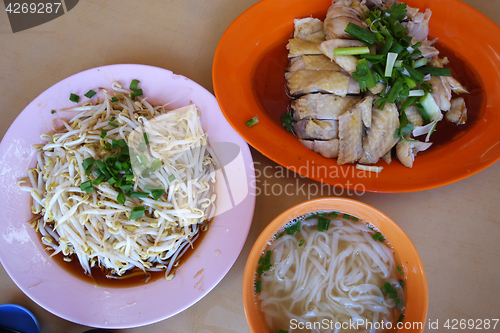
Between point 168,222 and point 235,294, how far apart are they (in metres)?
0.49

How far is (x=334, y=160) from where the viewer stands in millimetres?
1449

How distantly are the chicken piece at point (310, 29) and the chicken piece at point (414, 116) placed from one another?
0.59m

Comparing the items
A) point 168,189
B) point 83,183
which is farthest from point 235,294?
point 83,183

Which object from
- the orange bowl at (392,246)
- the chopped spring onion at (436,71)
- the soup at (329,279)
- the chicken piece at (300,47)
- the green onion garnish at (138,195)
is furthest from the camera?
the chicken piece at (300,47)

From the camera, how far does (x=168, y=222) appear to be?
1354 mm

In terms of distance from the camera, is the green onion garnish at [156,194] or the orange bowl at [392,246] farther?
the green onion garnish at [156,194]

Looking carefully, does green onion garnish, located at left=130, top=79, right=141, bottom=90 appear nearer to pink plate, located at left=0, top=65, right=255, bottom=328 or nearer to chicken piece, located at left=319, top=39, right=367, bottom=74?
pink plate, located at left=0, top=65, right=255, bottom=328

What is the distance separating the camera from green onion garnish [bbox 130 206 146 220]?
130cm

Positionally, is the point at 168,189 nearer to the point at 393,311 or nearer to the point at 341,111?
the point at 341,111

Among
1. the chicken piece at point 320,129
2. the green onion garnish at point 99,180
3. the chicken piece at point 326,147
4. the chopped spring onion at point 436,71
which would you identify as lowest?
the green onion garnish at point 99,180

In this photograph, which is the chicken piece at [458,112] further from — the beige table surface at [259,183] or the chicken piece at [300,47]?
the chicken piece at [300,47]

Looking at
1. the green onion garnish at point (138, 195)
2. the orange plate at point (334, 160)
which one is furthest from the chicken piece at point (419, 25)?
the green onion garnish at point (138, 195)

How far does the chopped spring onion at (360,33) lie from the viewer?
1397 mm

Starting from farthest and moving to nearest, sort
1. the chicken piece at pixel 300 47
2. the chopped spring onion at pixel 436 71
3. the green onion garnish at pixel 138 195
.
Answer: the chicken piece at pixel 300 47, the chopped spring onion at pixel 436 71, the green onion garnish at pixel 138 195
